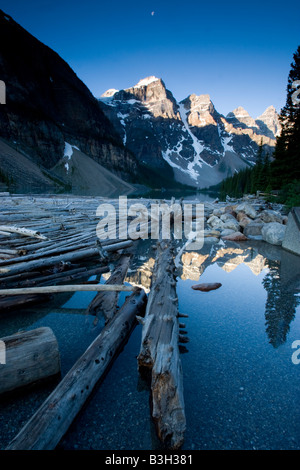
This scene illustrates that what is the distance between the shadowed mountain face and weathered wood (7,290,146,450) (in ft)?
219

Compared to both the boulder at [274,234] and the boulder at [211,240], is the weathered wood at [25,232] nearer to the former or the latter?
the boulder at [211,240]

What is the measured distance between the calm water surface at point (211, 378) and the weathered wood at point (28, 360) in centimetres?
23

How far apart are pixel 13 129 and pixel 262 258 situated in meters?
73.8

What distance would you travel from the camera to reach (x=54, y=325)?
400 cm

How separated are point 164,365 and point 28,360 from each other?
159 centimetres

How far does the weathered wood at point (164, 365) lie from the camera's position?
2.07 metres

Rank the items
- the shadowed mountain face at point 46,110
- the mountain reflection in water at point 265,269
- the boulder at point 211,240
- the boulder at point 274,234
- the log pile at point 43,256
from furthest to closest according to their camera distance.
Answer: the shadowed mountain face at point 46,110, the boulder at point 211,240, the boulder at point 274,234, the log pile at point 43,256, the mountain reflection in water at point 265,269

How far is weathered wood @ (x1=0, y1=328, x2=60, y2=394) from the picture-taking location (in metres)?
2.45

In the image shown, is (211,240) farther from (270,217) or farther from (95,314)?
(95,314)

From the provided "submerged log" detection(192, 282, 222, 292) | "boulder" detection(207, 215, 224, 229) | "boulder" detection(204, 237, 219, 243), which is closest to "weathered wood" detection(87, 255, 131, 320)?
"submerged log" detection(192, 282, 222, 292)

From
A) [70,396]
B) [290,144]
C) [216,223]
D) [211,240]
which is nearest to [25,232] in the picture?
[70,396]

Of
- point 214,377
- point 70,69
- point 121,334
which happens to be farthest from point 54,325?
point 70,69

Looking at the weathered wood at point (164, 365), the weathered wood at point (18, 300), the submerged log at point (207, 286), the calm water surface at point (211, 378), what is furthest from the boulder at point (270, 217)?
the weathered wood at point (18, 300)
